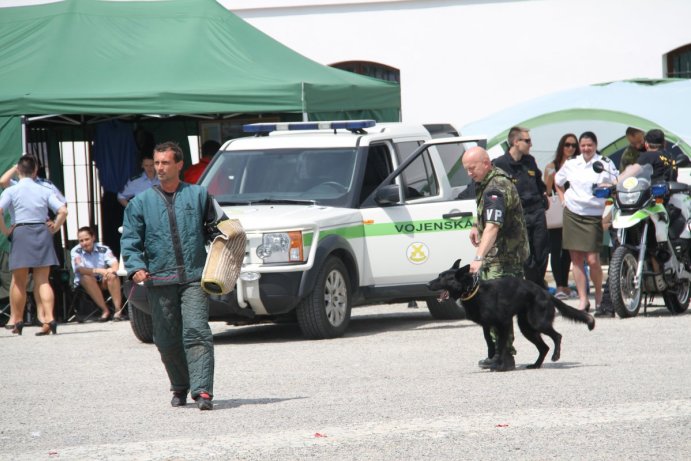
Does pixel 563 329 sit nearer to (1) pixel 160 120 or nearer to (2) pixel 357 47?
(1) pixel 160 120

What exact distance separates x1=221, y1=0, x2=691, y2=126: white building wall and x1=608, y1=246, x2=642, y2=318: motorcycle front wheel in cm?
938

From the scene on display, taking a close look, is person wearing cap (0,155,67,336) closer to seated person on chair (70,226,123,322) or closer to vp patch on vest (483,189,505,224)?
seated person on chair (70,226,123,322)

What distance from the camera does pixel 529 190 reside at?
14.5m

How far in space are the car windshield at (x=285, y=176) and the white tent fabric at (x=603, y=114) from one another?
18.1 ft

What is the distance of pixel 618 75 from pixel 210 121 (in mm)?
7040

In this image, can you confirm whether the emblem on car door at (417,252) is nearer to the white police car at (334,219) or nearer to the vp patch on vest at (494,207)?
the white police car at (334,219)

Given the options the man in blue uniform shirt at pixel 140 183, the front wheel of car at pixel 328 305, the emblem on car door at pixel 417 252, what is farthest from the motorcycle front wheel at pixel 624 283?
the man in blue uniform shirt at pixel 140 183

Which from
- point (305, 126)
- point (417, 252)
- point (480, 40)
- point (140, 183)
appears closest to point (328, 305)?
point (417, 252)

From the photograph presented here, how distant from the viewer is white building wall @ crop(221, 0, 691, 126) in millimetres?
22188

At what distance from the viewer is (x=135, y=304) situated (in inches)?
488

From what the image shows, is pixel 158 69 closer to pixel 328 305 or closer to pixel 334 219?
pixel 334 219

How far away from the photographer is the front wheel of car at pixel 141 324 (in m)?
13.1

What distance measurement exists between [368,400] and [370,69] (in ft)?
51.4

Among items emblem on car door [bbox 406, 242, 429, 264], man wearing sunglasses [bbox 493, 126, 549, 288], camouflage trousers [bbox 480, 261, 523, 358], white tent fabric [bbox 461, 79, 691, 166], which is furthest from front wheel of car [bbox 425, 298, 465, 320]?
white tent fabric [bbox 461, 79, 691, 166]
